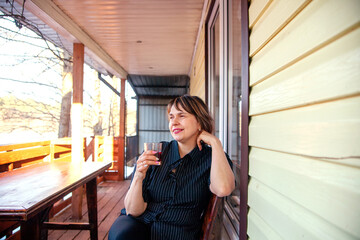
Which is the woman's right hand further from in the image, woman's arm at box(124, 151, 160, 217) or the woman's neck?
the woman's neck

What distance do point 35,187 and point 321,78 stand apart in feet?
5.57

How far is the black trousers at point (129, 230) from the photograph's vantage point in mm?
1139

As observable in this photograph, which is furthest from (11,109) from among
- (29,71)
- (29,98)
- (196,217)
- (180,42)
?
(196,217)

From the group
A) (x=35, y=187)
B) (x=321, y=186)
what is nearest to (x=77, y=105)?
(x=35, y=187)

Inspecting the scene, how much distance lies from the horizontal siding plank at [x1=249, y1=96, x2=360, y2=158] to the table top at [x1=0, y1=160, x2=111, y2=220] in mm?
1264

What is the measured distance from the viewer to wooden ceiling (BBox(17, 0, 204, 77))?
2586 mm

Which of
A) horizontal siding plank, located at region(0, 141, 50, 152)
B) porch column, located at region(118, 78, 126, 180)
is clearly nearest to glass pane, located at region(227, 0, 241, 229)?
horizontal siding plank, located at region(0, 141, 50, 152)

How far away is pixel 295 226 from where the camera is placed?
0.64 meters

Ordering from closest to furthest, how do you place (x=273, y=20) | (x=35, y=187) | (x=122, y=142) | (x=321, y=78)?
(x=321, y=78) → (x=273, y=20) → (x=35, y=187) → (x=122, y=142)

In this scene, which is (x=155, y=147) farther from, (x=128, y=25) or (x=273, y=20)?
(x=128, y=25)

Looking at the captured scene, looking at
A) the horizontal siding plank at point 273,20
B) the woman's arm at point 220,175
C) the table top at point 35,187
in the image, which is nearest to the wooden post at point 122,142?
the table top at point 35,187

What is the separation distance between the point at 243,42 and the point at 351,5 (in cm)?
70

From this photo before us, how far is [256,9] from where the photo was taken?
0.96 m

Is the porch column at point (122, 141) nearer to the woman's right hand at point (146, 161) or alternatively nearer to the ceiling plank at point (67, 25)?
the ceiling plank at point (67, 25)
